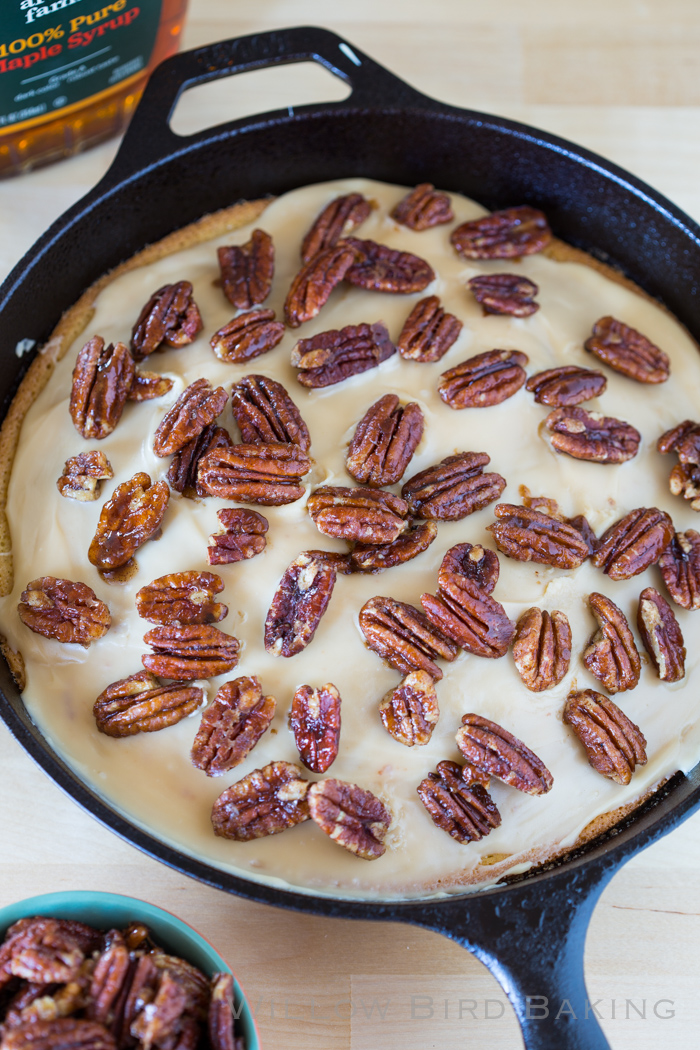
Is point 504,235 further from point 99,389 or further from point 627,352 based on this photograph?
point 99,389

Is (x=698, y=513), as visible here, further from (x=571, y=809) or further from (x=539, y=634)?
(x=571, y=809)

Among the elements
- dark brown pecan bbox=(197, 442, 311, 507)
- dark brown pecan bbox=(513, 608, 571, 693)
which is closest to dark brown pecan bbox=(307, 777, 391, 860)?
dark brown pecan bbox=(513, 608, 571, 693)

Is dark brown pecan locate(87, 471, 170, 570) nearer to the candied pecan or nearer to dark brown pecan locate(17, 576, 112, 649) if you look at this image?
dark brown pecan locate(17, 576, 112, 649)

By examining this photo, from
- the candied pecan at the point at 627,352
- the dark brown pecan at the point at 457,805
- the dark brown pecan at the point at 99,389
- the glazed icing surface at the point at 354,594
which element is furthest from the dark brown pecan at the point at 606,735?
the dark brown pecan at the point at 99,389

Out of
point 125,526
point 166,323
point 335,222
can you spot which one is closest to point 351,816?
point 125,526

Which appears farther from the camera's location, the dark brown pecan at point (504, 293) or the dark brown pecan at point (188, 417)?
the dark brown pecan at point (504, 293)

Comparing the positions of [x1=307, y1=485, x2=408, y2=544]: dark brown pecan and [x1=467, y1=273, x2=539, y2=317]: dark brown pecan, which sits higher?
[x1=467, y1=273, x2=539, y2=317]: dark brown pecan

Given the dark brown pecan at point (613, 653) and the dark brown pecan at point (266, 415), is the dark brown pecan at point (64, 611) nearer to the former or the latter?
the dark brown pecan at point (266, 415)

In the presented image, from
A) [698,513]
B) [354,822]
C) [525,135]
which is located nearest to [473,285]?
[525,135]
